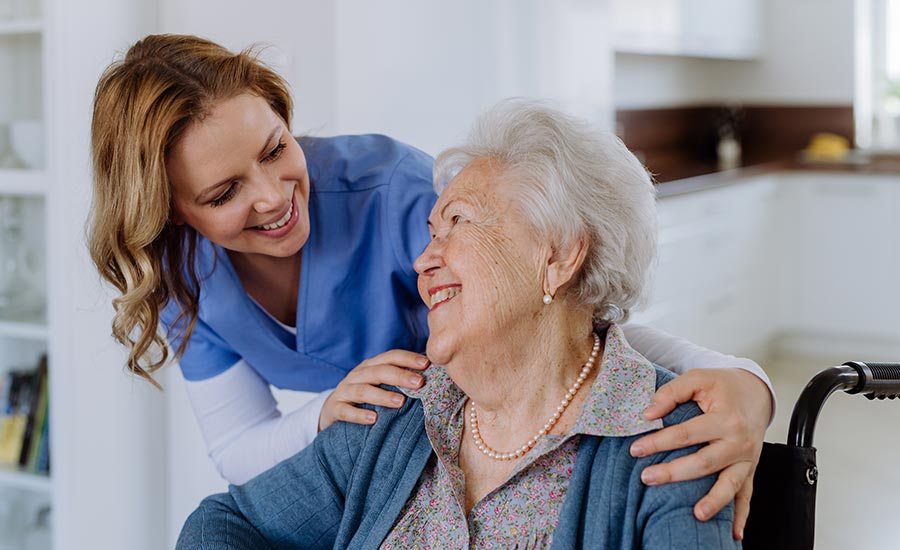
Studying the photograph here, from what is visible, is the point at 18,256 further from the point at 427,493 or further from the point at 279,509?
the point at 427,493

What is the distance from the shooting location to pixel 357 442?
162 centimetres

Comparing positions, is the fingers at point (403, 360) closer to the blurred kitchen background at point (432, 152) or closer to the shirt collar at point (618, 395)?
the shirt collar at point (618, 395)

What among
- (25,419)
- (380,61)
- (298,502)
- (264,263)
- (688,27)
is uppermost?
(688,27)

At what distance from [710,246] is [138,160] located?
11.5 feet

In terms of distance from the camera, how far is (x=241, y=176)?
158 centimetres

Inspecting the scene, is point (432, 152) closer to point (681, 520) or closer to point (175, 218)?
point (175, 218)

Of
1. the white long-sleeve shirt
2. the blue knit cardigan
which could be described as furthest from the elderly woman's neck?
the white long-sleeve shirt

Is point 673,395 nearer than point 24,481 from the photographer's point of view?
Yes

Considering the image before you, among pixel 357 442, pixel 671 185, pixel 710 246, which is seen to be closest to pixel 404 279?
pixel 357 442

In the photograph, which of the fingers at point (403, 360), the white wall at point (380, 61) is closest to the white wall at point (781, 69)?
the white wall at point (380, 61)

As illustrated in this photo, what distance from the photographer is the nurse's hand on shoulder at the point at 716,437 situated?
51.3 inches

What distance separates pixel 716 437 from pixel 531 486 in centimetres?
26

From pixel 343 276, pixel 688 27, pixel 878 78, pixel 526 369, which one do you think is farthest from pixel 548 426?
pixel 878 78

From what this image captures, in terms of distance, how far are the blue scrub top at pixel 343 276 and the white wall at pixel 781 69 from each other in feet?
12.9
